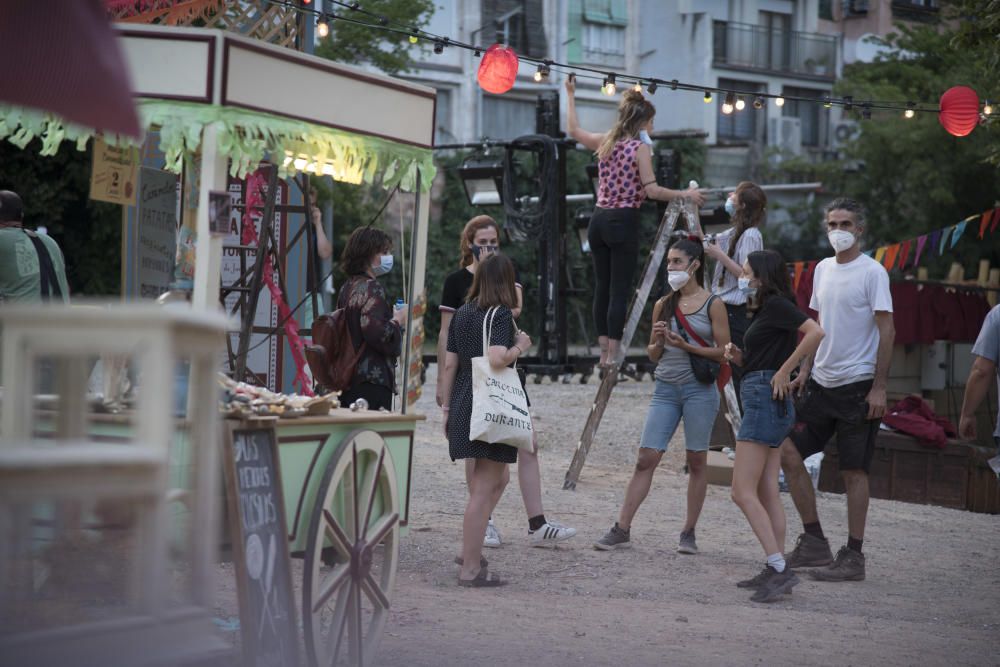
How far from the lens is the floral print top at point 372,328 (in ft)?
22.2

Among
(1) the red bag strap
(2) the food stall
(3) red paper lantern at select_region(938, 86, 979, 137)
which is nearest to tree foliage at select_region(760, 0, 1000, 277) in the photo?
(3) red paper lantern at select_region(938, 86, 979, 137)

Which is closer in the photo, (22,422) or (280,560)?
(22,422)

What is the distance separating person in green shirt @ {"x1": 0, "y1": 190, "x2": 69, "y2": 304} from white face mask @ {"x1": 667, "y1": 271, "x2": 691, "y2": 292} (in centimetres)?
323

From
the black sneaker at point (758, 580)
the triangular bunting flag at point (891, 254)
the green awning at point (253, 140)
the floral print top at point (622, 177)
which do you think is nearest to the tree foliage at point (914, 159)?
the triangular bunting flag at point (891, 254)

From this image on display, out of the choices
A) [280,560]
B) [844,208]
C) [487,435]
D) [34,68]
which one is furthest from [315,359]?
[34,68]

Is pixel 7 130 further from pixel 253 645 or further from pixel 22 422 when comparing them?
pixel 22 422

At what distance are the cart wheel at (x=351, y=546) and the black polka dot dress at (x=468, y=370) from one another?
1.36 m

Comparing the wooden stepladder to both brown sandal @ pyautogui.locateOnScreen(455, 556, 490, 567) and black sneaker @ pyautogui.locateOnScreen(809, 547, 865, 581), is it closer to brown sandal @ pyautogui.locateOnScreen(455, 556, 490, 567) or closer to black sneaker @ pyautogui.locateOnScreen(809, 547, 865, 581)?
black sneaker @ pyautogui.locateOnScreen(809, 547, 865, 581)

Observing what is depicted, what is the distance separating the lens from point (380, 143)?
5.75m

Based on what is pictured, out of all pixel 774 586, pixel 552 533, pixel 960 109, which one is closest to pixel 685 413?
pixel 552 533

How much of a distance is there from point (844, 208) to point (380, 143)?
2.90 metres

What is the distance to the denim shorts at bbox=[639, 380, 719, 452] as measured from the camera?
7.34 metres

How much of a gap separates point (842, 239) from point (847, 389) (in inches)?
32.2

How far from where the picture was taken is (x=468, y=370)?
6.54 meters
